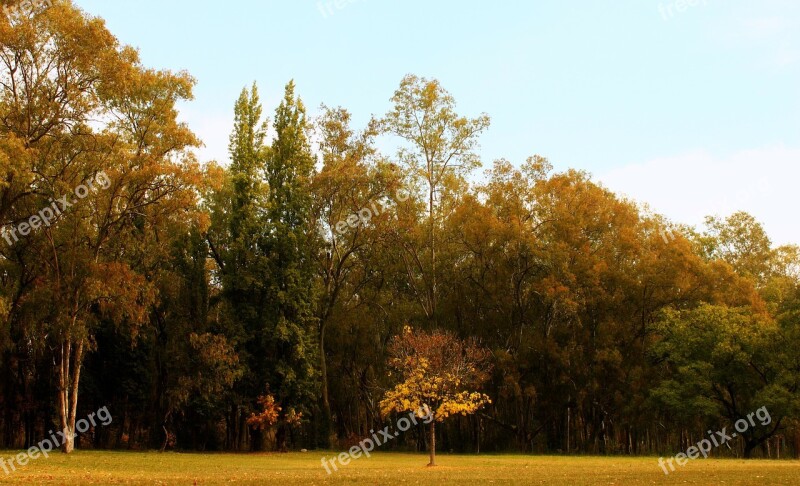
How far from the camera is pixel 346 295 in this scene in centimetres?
5778

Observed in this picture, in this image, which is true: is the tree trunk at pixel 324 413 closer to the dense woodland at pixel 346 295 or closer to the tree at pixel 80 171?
the dense woodland at pixel 346 295

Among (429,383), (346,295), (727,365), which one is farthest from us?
(346,295)

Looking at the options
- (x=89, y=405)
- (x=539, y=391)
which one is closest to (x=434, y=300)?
(x=539, y=391)

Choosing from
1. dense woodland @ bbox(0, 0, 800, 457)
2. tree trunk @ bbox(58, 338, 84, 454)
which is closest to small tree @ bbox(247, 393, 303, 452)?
dense woodland @ bbox(0, 0, 800, 457)

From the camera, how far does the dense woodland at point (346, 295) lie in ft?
124

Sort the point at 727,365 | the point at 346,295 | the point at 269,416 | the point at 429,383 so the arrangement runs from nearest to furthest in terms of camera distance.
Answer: the point at 429,383 → the point at 269,416 → the point at 727,365 → the point at 346,295

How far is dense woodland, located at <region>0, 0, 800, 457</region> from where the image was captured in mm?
37812

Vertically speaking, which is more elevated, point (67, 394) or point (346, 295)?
point (346, 295)

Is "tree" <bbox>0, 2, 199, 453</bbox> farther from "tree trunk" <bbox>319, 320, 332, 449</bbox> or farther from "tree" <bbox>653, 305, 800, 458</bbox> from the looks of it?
"tree" <bbox>653, 305, 800, 458</bbox>

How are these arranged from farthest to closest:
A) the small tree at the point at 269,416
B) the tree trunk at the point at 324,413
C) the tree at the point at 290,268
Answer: the tree trunk at the point at 324,413, the tree at the point at 290,268, the small tree at the point at 269,416

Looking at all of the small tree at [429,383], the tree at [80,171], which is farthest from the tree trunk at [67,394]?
the small tree at [429,383]

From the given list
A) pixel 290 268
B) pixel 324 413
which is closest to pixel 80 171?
pixel 290 268

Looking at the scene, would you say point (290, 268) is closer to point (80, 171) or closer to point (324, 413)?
point (324, 413)

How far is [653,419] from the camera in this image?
49312 mm
